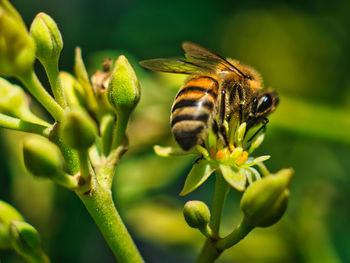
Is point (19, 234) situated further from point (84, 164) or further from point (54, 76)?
point (54, 76)

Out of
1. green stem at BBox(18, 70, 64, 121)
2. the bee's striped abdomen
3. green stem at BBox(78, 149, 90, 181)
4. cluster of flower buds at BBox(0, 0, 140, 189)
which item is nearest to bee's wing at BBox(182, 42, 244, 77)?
the bee's striped abdomen

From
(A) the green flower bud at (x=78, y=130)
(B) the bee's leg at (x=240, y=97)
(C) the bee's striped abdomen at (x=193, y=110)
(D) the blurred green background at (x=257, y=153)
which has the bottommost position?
(D) the blurred green background at (x=257, y=153)

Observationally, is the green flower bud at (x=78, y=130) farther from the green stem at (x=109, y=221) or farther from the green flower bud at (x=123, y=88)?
the green flower bud at (x=123, y=88)

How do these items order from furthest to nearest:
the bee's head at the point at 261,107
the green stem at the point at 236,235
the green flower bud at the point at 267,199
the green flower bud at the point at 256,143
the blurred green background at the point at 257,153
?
the blurred green background at the point at 257,153, the bee's head at the point at 261,107, the green flower bud at the point at 256,143, the green stem at the point at 236,235, the green flower bud at the point at 267,199

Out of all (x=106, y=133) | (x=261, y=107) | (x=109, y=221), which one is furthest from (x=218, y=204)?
(x=261, y=107)

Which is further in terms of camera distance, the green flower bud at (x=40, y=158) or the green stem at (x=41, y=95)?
the green stem at (x=41, y=95)

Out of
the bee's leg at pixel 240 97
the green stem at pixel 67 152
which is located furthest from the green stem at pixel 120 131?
the bee's leg at pixel 240 97
